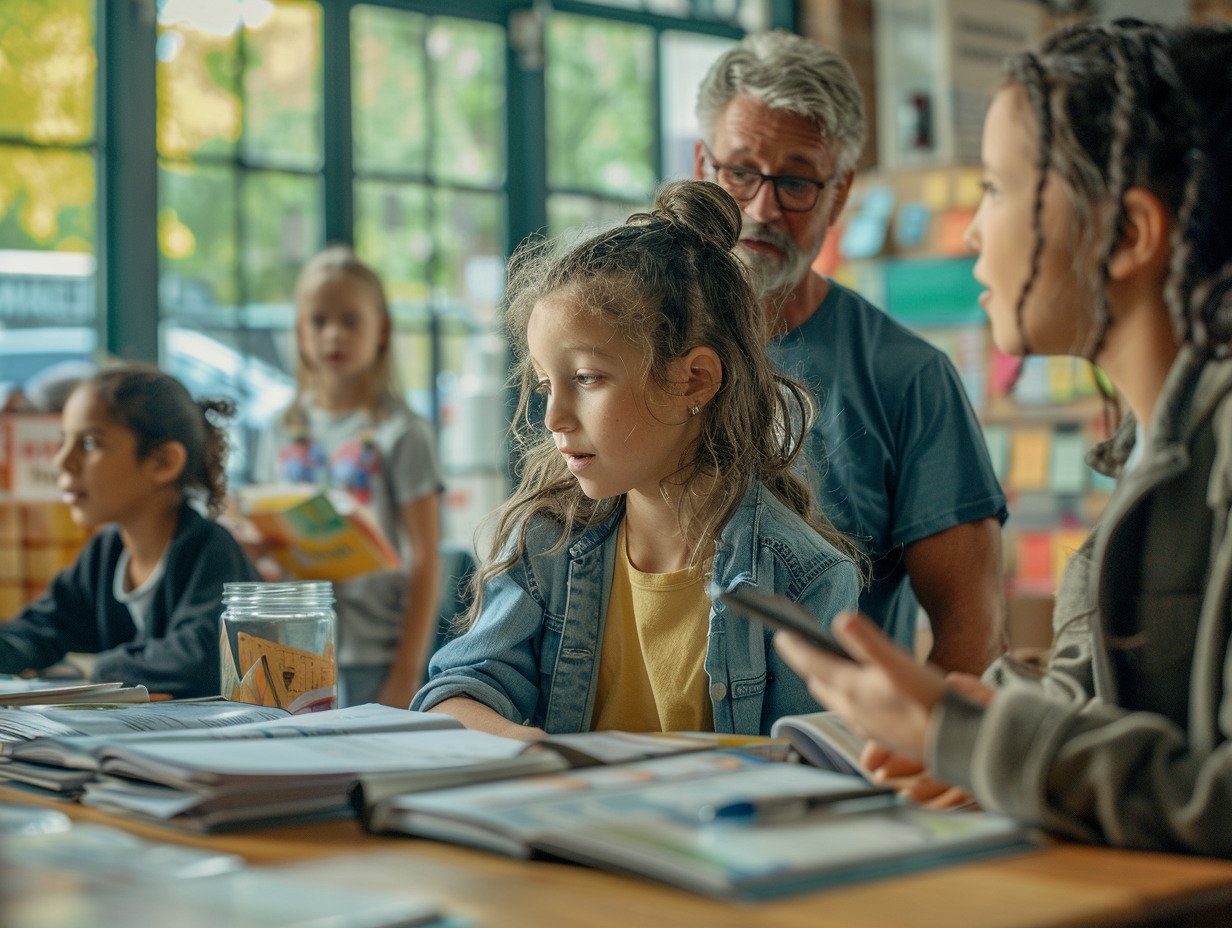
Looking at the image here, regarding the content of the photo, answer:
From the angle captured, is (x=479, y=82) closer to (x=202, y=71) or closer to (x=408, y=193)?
(x=408, y=193)

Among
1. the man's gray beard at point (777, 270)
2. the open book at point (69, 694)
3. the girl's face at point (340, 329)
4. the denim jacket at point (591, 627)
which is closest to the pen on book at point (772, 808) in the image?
the denim jacket at point (591, 627)

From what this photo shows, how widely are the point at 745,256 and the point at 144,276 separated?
7.78ft

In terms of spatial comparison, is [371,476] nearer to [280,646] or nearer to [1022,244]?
[280,646]

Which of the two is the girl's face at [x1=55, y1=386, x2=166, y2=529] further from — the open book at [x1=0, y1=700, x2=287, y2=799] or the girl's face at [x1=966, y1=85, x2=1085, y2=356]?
the girl's face at [x1=966, y1=85, x2=1085, y2=356]

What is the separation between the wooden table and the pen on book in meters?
0.08

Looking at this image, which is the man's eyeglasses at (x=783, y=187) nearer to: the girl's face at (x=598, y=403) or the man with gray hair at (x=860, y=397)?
the man with gray hair at (x=860, y=397)

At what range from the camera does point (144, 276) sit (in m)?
3.63

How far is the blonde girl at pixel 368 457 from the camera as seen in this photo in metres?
2.98

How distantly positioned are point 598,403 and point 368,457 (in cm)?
164

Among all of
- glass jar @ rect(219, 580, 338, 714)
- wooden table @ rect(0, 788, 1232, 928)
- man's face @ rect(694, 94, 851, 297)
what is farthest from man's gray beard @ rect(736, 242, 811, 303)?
wooden table @ rect(0, 788, 1232, 928)

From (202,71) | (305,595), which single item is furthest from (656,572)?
(202,71)

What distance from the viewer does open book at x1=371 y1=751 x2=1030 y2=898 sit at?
708 mm

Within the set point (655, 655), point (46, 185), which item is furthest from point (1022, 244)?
point (46, 185)

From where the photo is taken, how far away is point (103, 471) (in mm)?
2111
